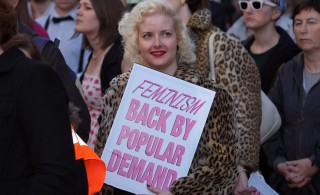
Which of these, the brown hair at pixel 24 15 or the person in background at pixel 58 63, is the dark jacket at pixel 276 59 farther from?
the person in background at pixel 58 63

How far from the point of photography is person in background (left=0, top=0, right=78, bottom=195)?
113 inches

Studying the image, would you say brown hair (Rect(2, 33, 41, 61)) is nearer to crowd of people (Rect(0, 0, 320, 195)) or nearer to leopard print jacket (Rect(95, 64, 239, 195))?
crowd of people (Rect(0, 0, 320, 195))

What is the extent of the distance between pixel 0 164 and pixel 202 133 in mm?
1962

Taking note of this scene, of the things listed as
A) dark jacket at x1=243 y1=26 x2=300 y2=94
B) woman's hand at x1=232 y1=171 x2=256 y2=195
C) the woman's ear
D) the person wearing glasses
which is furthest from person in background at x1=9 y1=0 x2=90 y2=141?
the woman's ear

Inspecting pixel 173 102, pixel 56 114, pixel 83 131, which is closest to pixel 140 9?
pixel 173 102

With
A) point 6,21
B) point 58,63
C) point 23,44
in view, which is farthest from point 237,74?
point 6,21

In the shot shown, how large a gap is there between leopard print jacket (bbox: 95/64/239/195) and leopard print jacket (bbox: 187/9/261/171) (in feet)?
2.58

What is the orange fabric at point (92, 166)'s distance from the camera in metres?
3.34

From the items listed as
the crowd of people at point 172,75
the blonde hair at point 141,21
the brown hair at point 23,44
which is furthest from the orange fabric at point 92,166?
the blonde hair at point 141,21

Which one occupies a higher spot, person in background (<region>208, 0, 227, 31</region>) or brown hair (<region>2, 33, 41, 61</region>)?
brown hair (<region>2, 33, 41, 61</region>)

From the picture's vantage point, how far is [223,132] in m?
4.68

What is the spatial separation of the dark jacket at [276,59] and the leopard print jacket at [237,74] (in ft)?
4.77

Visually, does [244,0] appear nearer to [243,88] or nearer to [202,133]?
[243,88]

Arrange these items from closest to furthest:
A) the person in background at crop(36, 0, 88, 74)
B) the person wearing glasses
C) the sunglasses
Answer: the person wearing glasses, the sunglasses, the person in background at crop(36, 0, 88, 74)
